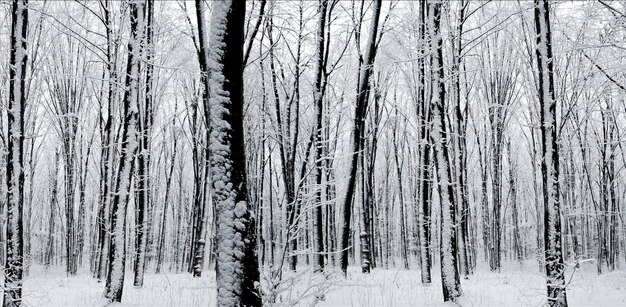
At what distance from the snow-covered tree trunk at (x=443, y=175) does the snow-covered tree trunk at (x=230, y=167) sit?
499 centimetres

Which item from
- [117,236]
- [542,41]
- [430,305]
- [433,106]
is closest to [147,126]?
[117,236]

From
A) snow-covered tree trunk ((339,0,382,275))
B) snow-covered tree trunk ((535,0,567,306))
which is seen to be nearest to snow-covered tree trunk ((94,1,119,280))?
snow-covered tree trunk ((339,0,382,275))

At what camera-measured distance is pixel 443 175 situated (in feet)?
27.5

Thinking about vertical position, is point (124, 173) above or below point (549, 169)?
above

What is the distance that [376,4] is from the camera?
926 centimetres


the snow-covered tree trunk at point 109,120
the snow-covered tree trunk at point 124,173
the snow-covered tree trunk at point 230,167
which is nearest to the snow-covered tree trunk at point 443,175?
the snow-covered tree trunk at point 230,167

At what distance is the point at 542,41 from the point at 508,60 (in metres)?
12.3

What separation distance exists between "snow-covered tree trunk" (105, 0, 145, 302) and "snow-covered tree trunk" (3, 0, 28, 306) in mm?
1496

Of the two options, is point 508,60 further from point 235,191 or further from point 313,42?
point 235,191

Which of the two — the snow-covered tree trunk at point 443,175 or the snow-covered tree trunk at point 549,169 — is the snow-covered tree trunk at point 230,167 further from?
the snow-covered tree trunk at point 549,169

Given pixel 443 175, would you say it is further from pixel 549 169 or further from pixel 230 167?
pixel 230 167

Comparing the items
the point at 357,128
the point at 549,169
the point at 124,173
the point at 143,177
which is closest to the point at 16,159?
the point at 124,173

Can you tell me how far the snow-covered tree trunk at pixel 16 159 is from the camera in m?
7.44

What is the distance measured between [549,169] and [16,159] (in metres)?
9.22
